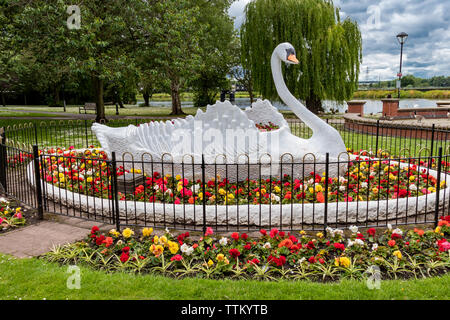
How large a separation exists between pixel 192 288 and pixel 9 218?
3.81 m

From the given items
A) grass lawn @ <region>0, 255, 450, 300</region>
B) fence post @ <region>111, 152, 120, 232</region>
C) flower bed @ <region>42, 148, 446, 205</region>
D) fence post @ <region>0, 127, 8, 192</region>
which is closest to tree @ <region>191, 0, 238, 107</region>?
fence post @ <region>0, 127, 8, 192</region>

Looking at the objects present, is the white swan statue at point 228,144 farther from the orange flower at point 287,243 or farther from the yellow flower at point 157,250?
the yellow flower at point 157,250

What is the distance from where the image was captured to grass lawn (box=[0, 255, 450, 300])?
3697mm

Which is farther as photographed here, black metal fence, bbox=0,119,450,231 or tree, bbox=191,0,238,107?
tree, bbox=191,0,238,107

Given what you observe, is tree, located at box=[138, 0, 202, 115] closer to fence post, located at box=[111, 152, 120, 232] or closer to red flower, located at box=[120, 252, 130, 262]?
fence post, located at box=[111, 152, 120, 232]

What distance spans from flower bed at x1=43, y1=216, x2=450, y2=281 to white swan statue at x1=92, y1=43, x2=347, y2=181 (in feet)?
6.22

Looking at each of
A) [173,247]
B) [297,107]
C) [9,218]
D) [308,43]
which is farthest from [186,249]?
[308,43]

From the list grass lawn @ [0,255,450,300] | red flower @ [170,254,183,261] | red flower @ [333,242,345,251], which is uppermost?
red flower @ [333,242,345,251]

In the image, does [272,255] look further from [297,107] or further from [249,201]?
[297,107]

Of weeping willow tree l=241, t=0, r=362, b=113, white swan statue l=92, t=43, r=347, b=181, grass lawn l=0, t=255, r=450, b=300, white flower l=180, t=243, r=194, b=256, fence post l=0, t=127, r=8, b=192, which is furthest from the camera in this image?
weeping willow tree l=241, t=0, r=362, b=113

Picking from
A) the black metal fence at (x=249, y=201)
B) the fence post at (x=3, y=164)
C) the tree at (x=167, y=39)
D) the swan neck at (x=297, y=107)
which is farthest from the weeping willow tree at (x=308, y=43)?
the fence post at (x=3, y=164)

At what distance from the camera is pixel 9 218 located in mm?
5957

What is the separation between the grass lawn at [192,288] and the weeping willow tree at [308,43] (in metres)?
20.3

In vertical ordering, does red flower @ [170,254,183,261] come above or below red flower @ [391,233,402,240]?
below
